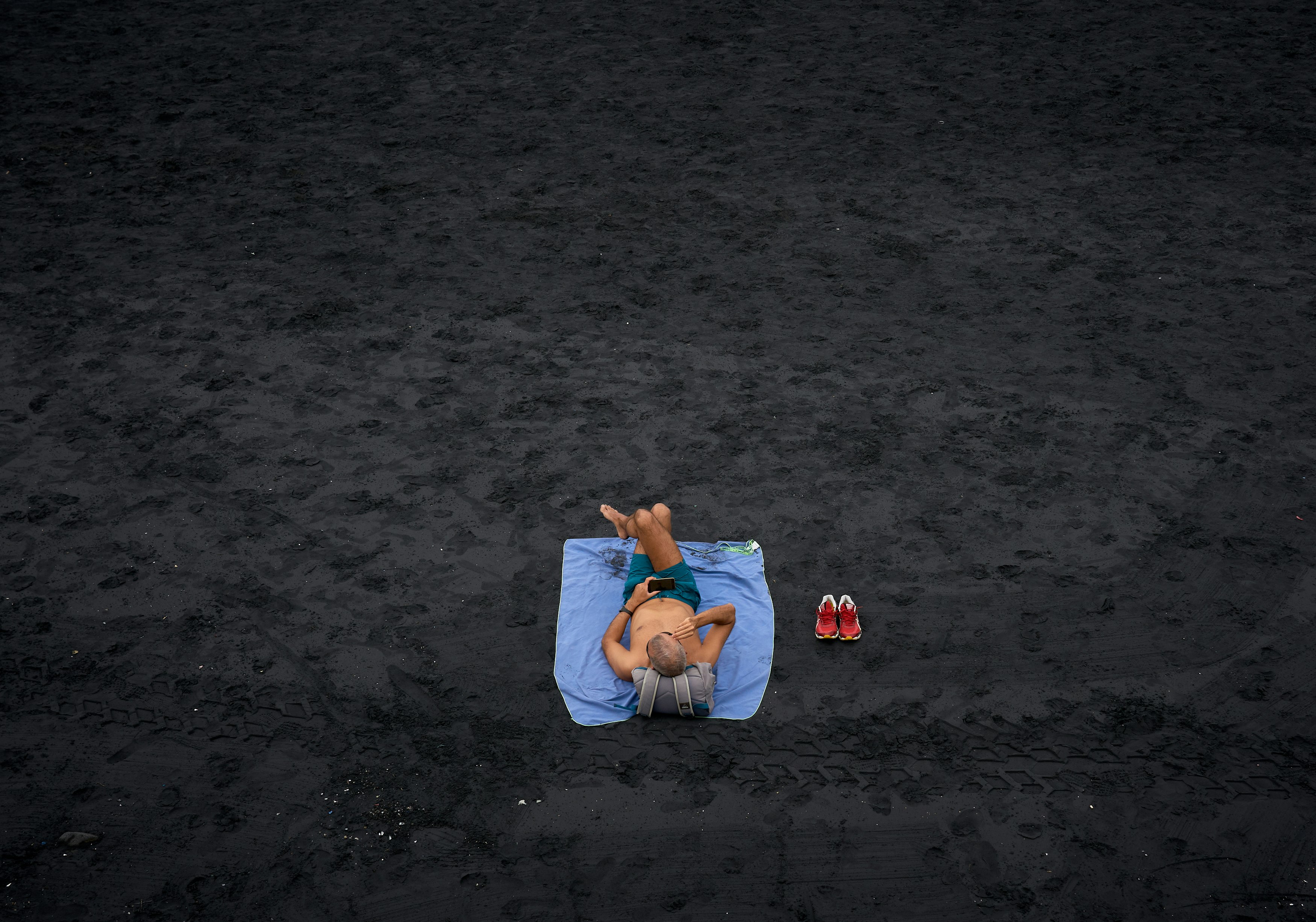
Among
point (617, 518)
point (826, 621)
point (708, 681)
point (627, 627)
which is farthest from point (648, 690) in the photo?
point (617, 518)

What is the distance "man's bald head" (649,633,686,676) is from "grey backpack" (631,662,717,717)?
4 centimetres

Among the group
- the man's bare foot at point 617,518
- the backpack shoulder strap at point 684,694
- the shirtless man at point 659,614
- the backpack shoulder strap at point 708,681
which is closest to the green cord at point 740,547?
the shirtless man at point 659,614

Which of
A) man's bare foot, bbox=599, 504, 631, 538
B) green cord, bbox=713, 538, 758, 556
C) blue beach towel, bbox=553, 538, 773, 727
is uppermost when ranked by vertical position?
man's bare foot, bbox=599, 504, 631, 538

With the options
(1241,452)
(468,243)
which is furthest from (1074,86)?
(468,243)

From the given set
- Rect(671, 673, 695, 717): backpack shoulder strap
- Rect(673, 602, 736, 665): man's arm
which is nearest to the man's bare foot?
Rect(673, 602, 736, 665): man's arm

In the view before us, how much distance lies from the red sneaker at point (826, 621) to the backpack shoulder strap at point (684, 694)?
29.5 inches

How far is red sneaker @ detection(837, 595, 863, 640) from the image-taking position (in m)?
4.66

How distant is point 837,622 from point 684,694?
903 mm

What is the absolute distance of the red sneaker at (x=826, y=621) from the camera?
465 centimetres

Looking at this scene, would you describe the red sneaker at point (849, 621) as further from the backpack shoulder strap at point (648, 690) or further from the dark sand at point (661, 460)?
the backpack shoulder strap at point (648, 690)

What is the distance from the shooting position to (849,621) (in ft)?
15.4

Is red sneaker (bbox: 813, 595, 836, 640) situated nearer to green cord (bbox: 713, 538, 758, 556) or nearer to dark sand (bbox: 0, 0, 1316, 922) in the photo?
dark sand (bbox: 0, 0, 1316, 922)

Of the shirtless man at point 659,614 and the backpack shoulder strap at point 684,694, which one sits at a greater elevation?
the shirtless man at point 659,614

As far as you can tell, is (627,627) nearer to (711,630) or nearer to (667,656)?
(711,630)
